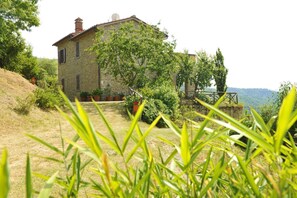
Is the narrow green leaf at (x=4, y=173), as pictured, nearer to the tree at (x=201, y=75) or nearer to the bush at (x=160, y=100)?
the bush at (x=160, y=100)

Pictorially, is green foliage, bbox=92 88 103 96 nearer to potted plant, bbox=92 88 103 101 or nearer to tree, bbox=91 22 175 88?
potted plant, bbox=92 88 103 101

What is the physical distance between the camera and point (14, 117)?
39.2 feet

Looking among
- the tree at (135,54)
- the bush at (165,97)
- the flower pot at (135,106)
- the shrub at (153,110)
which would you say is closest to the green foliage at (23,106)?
the flower pot at (135,106)

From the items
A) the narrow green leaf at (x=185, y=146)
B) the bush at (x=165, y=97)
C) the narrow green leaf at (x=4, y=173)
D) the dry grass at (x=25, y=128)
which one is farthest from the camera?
the bush at (x=165, y=97)

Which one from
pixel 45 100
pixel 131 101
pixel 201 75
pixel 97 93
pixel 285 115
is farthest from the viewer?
pixel 201 75

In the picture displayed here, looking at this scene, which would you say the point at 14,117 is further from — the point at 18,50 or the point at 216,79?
the point at 216,79

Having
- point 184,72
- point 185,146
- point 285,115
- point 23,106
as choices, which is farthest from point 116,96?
point 285,115

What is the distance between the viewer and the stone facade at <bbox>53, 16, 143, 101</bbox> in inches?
952

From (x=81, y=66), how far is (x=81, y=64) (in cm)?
19

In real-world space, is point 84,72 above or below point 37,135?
above

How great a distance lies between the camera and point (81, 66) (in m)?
27.2

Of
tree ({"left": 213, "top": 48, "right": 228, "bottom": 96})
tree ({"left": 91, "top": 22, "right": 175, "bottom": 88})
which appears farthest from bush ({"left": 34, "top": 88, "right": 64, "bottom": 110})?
tree ({"left": 213, "top": 48, "right": 228, "bottom": 96})

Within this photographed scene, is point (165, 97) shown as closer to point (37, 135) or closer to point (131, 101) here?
point (131, 101)

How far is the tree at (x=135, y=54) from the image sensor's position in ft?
65.9
